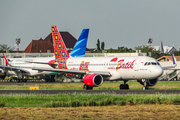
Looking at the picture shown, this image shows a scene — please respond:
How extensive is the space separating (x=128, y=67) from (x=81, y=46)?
77.4 feet

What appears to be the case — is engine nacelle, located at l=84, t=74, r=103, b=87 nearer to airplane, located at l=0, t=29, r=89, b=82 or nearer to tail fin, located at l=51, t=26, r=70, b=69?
tail fin, located at l=51, t=26, r=70, b=69

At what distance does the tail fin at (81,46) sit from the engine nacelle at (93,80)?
21.0m

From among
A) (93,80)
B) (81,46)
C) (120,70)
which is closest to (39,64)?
(81,46)

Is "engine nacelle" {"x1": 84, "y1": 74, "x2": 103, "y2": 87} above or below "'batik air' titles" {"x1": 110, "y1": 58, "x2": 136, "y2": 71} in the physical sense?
below

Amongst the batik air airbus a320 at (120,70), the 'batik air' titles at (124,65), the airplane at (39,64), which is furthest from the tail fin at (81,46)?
the 'batik air' titles at (124,65)

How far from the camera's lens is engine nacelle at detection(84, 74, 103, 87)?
37250mm

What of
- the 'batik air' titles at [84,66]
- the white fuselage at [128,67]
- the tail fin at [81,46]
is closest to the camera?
the white fuselage at [128,67]

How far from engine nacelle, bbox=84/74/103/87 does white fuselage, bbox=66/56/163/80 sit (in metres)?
1.57

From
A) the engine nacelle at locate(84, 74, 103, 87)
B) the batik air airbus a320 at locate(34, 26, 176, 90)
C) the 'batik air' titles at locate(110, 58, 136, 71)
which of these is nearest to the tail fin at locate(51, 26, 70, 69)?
the batik air airbus a320 at locate(34, 26, 176, 90)

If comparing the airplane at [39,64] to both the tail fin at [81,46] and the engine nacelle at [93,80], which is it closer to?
the tail fin at [81,46]

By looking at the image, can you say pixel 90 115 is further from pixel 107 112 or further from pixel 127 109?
pixel 127 109

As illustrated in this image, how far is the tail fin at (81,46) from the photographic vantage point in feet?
194

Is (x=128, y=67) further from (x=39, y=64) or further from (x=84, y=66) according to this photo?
(x=39, y=64)

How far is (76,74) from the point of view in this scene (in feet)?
137
